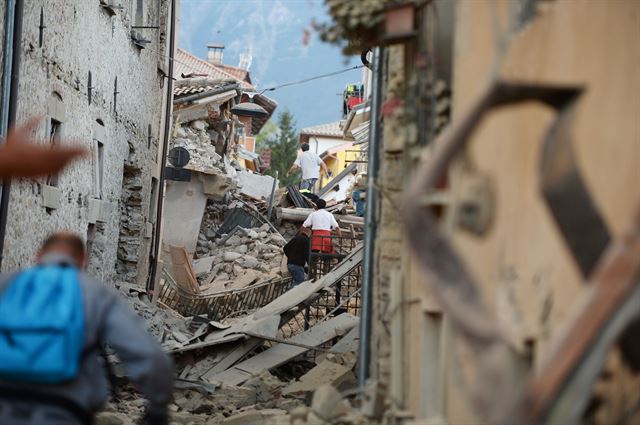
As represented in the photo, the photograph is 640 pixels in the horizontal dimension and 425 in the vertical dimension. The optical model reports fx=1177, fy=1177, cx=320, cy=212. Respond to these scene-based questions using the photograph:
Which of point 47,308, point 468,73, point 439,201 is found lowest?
point 47,308

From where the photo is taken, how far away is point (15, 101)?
1181 centimetres

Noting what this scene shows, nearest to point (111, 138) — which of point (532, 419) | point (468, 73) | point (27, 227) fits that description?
point (27, 227)

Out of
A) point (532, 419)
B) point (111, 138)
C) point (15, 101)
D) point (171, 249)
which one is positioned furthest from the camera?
point (171, 249)

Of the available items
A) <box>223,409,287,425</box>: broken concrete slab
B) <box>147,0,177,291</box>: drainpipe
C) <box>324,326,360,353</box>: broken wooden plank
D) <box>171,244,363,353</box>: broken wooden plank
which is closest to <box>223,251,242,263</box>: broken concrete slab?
<box>147,0,177,291</box>: drainpipe

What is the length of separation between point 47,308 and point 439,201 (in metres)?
2.05

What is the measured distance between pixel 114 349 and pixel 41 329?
396mm

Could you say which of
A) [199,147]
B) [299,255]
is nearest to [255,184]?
[199,147]

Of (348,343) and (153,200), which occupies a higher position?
(153,200)

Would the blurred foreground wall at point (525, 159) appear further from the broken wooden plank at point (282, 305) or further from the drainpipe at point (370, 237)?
the broken wooden plank at point (282, 305)

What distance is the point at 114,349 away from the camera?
5703mm

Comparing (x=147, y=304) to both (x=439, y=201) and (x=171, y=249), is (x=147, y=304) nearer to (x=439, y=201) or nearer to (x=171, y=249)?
(x=171, y=249)

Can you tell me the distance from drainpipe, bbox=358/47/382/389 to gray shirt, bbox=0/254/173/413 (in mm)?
3285

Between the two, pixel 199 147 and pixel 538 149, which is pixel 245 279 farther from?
pixel 538 149

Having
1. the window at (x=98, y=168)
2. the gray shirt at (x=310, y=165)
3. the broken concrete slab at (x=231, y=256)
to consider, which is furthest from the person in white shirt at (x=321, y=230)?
the gray shirt at (x=310, y=165)
